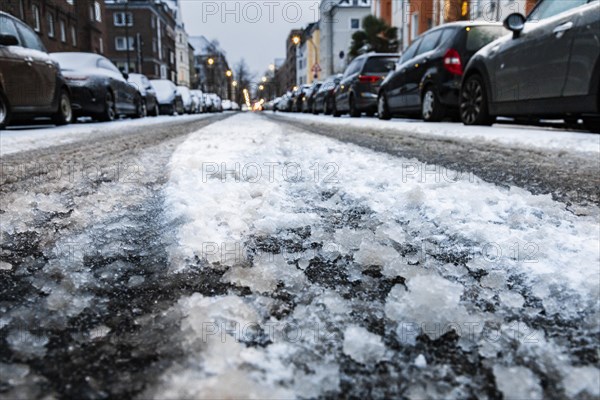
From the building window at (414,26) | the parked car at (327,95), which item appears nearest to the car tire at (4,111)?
the parked car at (327,95)

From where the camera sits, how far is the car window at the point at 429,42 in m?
8.73

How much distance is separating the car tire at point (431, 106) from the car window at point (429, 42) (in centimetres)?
79

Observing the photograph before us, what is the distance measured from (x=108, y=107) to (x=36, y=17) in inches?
760

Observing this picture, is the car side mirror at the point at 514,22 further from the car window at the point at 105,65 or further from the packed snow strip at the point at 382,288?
the car window at the point at 105,65

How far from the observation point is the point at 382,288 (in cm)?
121

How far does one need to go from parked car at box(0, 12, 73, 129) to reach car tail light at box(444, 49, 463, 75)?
664 centimetres

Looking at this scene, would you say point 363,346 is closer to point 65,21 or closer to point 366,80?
point 366,80

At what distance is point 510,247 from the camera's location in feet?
4.81

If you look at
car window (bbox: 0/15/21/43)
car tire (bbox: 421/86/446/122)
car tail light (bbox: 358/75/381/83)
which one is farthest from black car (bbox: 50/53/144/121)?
car tire (bbox: 421/86/446/122)

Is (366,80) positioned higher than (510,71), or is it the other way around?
(366,80)

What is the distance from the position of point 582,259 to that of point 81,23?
38185 millimetres

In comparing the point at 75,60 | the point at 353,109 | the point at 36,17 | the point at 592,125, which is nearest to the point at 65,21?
the point at 36,17

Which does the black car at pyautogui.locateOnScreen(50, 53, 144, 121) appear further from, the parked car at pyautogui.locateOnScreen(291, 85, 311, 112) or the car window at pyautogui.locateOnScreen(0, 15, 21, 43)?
the parked car at pyautogui.locateOnScreen(291, 85, 311, 112)

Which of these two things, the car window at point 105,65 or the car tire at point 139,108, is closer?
the car window at point 105,65
